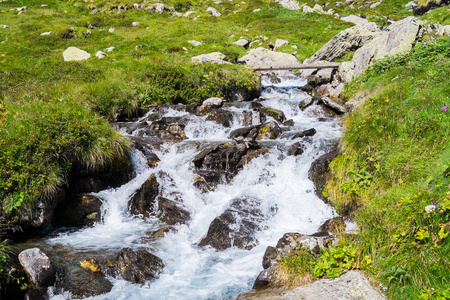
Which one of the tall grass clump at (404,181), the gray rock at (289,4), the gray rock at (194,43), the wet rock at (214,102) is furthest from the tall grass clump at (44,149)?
the gray rock at (289,4)

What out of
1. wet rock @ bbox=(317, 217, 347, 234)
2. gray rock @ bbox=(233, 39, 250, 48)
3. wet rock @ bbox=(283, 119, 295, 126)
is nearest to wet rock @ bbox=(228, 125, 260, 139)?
wet rock @ bbox=(283, 119, 295, 126)

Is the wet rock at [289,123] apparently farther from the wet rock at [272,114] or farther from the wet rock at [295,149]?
the wet rock at [295,149]

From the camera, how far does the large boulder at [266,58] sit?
26.7 m

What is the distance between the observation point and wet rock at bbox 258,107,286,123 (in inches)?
616

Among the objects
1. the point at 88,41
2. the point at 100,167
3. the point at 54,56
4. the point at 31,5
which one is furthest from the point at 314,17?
the point at 31,5

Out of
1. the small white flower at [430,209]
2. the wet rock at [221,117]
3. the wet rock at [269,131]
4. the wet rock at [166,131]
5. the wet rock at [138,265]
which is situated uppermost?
the small white flower at [430,209]

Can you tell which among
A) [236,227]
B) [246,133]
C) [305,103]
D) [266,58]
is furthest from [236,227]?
[266,58]

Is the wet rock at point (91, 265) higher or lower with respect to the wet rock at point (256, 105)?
higher

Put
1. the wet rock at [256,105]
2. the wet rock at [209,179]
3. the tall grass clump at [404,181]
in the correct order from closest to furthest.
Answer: the tall grass clump at [404,181] < the wet rock at [209,179] < the wet rock at [256,105]

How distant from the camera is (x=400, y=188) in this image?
5891 millimetres

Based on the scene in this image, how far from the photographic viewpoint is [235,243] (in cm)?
772

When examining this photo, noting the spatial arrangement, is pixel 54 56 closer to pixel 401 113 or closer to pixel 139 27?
pixel 139 27

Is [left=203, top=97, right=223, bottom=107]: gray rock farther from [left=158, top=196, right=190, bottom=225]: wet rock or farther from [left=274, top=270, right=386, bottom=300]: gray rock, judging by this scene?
[left=274, top=270, right=386, bottom=300]: gray rock

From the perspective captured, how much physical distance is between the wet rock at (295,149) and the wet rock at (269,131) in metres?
2.15
